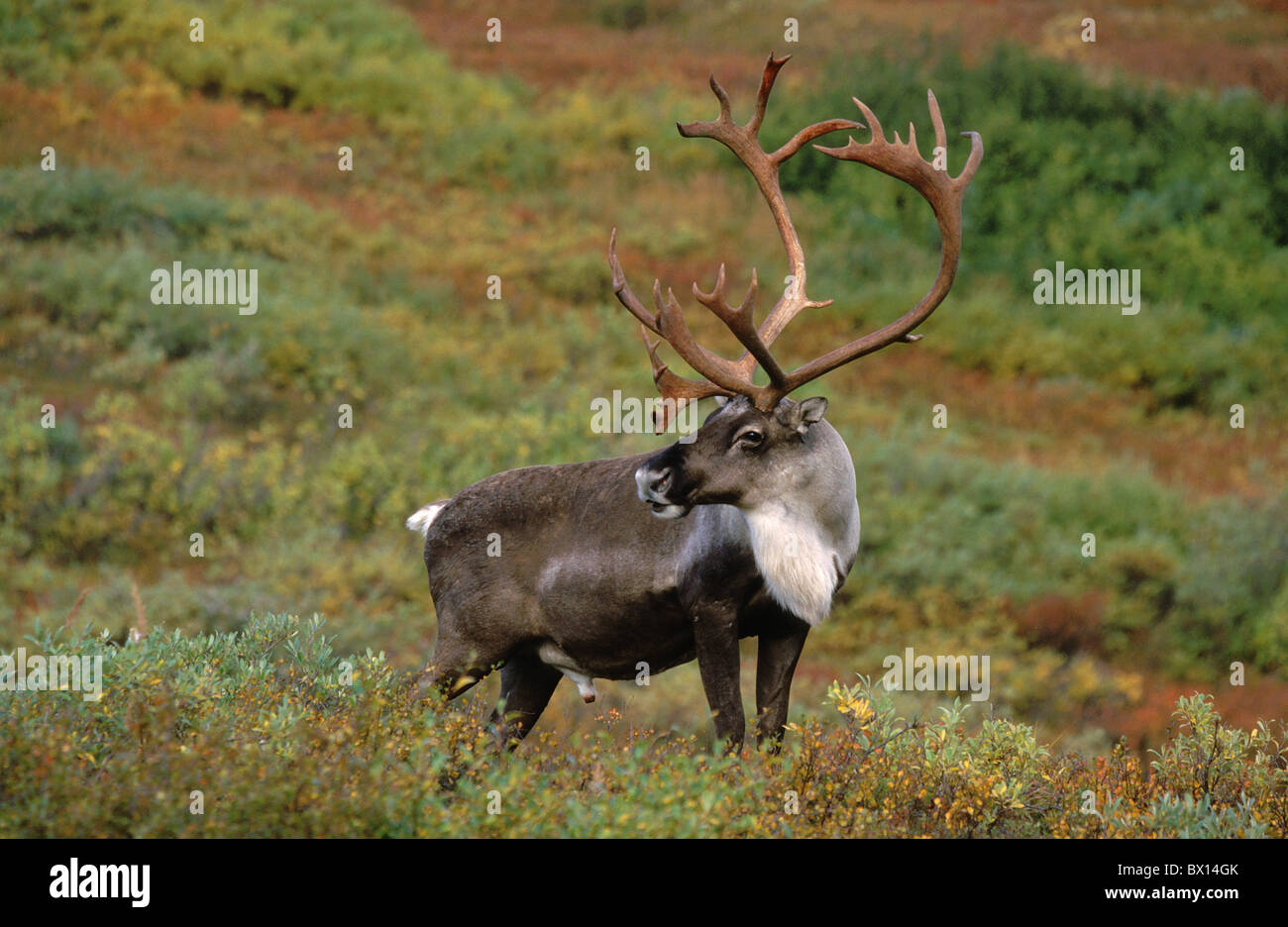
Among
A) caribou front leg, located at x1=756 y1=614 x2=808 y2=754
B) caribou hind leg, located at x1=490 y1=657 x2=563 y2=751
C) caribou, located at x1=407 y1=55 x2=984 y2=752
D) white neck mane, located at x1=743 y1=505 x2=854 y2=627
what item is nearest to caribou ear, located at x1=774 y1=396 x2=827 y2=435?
caribou, located at x1=407 y1=55 x2=984 y2=752

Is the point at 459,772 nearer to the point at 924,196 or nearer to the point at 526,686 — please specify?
the point at 526,686

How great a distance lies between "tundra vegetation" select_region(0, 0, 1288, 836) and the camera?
6.15m

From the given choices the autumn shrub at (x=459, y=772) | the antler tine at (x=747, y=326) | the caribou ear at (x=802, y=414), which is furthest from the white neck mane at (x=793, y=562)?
the antler tine at (x=747, y=326)

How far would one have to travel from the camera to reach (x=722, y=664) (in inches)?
260

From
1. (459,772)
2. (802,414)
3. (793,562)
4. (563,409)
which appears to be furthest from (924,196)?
(563,409)

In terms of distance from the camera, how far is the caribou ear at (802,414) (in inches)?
264

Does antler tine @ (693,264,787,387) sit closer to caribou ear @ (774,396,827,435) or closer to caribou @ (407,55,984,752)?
caribou @ (407,55,984,752)

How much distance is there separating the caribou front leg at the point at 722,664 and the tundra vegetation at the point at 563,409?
25 centimetres

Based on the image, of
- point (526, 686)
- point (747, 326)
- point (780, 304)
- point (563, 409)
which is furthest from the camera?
point (563, 409)

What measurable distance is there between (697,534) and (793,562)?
0.55m

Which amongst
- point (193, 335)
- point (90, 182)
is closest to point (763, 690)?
point (193, 335)

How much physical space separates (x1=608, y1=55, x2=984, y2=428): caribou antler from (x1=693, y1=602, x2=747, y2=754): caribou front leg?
104cm

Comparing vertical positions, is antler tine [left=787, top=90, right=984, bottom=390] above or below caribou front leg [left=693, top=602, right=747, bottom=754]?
above
